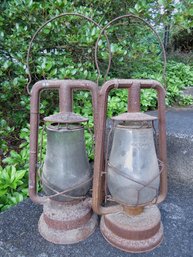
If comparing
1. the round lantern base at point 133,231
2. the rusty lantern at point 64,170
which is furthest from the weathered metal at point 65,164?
the round lantern base at point 133,231

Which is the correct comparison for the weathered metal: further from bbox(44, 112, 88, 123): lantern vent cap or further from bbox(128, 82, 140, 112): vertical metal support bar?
bbox(128, 82, 140, 112): vertical metal support bar

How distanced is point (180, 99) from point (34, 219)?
1936 millimetres

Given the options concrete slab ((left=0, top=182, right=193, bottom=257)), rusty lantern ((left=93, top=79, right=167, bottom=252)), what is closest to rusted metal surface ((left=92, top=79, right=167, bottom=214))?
rusty lantern ((left=93, top=79, right=167, bottom=252))

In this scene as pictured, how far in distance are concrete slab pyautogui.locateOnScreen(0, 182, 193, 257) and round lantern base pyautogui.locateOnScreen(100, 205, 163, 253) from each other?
0.07 ft

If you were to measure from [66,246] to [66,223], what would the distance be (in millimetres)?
78

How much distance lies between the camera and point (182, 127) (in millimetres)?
1468

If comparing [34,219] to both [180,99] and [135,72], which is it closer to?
[135,72]

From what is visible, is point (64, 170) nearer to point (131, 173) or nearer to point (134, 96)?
point (131, 173)

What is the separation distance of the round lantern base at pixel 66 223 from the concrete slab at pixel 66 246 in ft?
0.07

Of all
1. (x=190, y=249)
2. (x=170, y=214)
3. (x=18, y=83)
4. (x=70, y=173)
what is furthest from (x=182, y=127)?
(x=18, y=83)

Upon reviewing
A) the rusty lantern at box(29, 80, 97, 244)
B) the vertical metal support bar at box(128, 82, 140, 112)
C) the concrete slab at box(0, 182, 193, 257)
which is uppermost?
the vertical metal support bar at box(128, 82, 140, 112)

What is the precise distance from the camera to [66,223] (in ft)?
2.66

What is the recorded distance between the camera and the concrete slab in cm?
77

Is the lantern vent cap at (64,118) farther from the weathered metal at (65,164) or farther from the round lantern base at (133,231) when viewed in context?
the round lantern base at (133,231)
